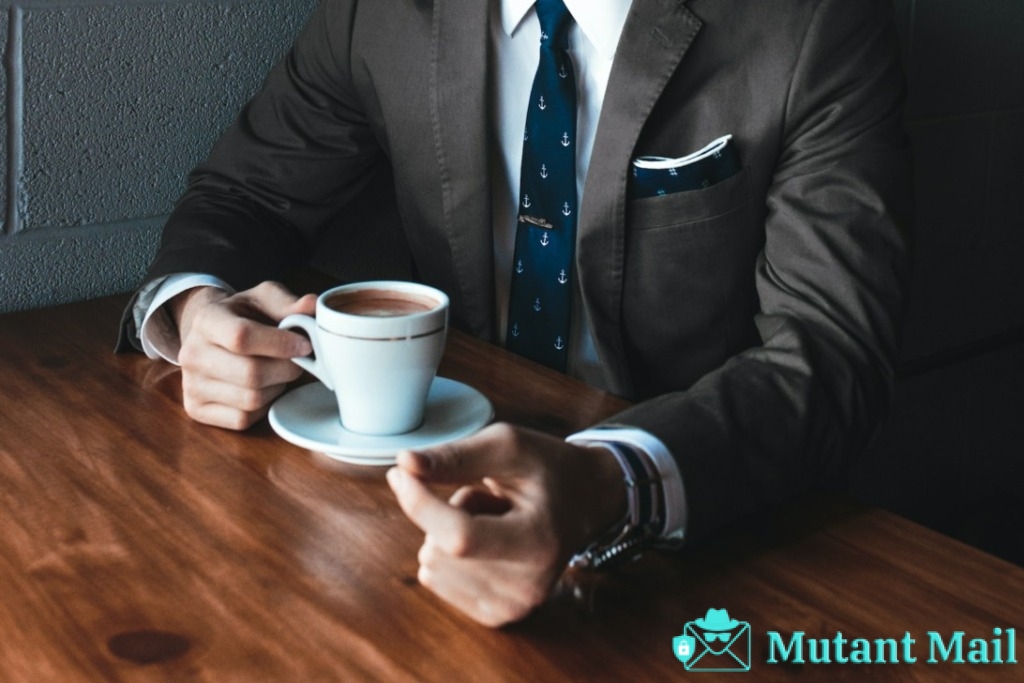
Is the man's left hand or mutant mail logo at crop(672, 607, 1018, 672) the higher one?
the man's left hand

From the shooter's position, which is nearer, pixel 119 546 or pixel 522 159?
pixel 119 546

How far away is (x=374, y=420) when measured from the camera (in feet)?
3.31

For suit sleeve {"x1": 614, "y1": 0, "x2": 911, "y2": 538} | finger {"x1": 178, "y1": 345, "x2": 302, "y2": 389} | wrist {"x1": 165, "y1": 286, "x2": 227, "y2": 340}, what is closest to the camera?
suit sleeve {"x1": 614, "y1": 0, "x2": 911, "y2": 538}

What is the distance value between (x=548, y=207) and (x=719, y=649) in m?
0.76

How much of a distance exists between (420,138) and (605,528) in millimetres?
762

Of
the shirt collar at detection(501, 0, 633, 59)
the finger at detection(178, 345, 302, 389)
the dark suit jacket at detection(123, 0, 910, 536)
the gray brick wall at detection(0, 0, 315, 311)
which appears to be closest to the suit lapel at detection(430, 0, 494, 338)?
the dark suit jacket at detection(123, 0, 910, 536)

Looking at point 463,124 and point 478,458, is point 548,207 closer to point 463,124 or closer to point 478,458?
point 463,124

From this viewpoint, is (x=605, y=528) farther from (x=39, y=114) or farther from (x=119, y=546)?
(x=39, y=114)

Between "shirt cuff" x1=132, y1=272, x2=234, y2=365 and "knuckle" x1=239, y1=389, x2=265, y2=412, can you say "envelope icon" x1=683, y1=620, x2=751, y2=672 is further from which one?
"shirt cuff" x1=132, y1=272, x2=234, y2=365

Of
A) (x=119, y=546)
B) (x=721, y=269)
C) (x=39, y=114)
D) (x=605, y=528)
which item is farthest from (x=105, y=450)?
(x=721, y=269)

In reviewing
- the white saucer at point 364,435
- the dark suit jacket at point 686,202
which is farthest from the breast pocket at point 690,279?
the white saucer at point 364,435

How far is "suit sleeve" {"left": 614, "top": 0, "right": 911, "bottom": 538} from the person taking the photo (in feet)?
3.10

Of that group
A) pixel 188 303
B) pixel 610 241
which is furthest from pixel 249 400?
pixel 610 241

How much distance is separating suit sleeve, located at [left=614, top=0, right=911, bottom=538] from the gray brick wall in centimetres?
75
